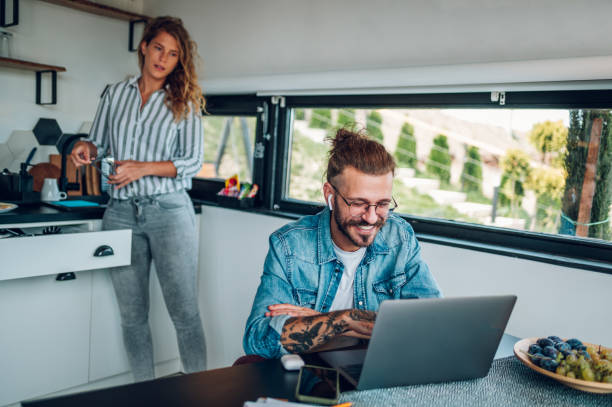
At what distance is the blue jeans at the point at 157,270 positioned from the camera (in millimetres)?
2170

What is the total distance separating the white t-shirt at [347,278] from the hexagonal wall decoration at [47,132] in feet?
6.72

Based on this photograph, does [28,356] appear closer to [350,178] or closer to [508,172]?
[350,178]

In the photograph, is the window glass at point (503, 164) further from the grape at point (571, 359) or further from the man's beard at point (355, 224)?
the grape at point (571, 359)

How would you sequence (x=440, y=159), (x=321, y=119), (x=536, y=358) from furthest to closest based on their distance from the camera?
(x=321, y=119), (x=440, y=159), (x=536, y=358)

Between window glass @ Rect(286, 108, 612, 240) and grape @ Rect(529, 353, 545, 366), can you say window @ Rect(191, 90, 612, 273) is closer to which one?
window glass @ Rect(286, 108, 612, 240)

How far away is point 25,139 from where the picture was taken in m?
2.71

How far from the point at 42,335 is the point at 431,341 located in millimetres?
1840

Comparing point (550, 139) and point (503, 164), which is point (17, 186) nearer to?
point (503, 164)

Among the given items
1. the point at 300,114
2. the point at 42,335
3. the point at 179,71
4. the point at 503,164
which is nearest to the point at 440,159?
the point at 503,164

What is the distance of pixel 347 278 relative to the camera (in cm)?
142


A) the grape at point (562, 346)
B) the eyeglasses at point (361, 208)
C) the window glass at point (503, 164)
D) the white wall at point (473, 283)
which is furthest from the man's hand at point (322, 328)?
the white wall at point (473, 283)

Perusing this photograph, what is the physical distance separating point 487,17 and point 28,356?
7.19 feet

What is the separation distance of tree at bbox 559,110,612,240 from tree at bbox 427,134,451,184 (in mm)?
465

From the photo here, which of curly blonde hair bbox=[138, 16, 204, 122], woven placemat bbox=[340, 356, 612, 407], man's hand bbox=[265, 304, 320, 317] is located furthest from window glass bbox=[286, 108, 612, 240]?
woven placemat bbox=[340, 356, 612, 407]
